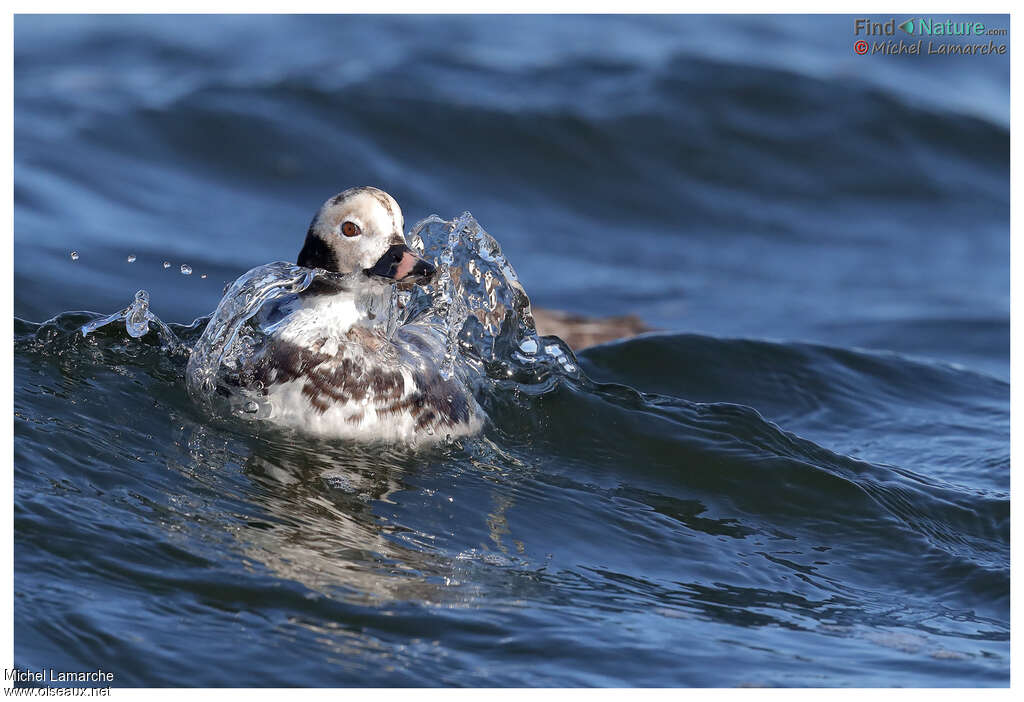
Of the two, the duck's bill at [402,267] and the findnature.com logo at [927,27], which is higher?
the findnature.com logo at [927,27]

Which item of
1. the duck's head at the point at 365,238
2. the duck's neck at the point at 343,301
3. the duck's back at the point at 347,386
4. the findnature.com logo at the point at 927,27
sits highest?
the findnature.com logo at the point at 927,27

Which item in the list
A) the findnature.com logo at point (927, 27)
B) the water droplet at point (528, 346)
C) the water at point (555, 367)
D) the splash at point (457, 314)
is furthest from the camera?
the findnature.com logo at point (927, 27)

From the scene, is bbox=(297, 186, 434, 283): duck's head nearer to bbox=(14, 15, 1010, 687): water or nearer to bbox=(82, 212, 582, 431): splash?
bbox=(82, 212, 582, 431): splash

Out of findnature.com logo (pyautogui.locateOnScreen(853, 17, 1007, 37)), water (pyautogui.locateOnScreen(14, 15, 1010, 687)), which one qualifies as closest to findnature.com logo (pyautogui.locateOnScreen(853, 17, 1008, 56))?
findnature.com logo (pyautogui.locateOnScreen(853, 17, 1007, 37))

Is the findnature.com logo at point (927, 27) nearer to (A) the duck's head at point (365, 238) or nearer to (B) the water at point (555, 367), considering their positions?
(B) the water at point (555, 367)

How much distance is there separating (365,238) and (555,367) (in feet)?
5.18

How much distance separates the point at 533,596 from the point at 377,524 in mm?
729

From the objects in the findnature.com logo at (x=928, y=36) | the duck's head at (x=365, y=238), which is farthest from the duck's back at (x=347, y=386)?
the findnature.com logo at (x=928, y=36)

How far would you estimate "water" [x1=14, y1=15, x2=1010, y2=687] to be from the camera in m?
4.41

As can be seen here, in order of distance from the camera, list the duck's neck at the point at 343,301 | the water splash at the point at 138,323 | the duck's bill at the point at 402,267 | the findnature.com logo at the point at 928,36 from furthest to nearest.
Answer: the findnature.com logo at the point at 928,36, the water splash at the point at 138,323, the duck's neck at the point at 343,301, the duck's bill at the point at 402,267

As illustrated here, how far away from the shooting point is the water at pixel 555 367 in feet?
14.5

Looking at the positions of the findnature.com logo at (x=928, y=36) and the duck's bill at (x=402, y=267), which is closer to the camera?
the duck's bill at (x=402, y=267)

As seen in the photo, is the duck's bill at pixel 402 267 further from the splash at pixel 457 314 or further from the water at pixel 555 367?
the water at pixel 555 367

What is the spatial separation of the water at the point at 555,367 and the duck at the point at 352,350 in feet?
0.47
